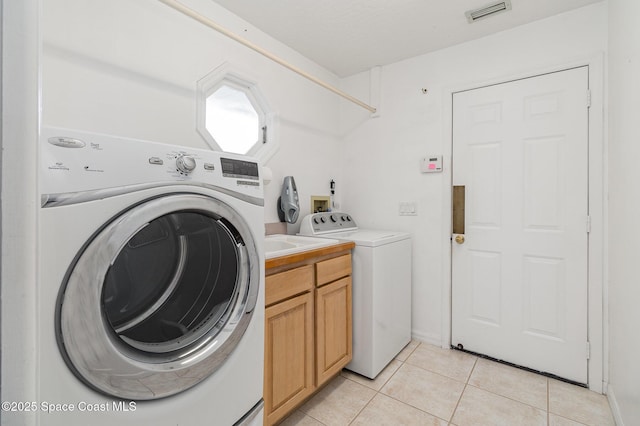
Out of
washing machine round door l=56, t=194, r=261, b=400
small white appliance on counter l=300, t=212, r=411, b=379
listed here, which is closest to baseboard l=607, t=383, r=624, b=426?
small white appliance on counter l=300, t=212, r=411, b=379

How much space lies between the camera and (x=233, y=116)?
2.03 m

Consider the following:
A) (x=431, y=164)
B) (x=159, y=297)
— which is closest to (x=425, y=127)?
(x=431, y=164)

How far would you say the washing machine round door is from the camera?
0.70m

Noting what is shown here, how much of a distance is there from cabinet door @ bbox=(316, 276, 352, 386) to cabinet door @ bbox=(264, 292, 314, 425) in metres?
0.07

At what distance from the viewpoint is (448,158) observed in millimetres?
2324

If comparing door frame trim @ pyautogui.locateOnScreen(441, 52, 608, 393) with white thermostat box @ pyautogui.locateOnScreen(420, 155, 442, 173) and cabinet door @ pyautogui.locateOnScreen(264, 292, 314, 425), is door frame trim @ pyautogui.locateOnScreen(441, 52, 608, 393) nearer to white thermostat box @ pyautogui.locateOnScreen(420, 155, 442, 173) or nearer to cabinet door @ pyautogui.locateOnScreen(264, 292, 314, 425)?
white thermostat box @ pyautogui.locateOnScreen(420, 155, 442, 173)

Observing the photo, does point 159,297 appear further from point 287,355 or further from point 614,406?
point 614,406

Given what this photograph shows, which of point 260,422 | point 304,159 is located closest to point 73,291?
point 260,422

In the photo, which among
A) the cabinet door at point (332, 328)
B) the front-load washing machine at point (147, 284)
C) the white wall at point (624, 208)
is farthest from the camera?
the cabinet door at point (332, 328)

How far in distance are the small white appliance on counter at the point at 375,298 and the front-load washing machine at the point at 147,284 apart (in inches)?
35.8

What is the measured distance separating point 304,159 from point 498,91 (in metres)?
1.55

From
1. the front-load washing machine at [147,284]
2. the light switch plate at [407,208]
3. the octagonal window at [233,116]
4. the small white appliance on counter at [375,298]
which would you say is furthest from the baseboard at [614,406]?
the octagonal window at [233,116]

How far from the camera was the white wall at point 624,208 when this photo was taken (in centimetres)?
127

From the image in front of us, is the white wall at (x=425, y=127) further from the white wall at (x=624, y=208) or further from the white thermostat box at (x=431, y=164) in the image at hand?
the white wall at (x=624, y=208)
